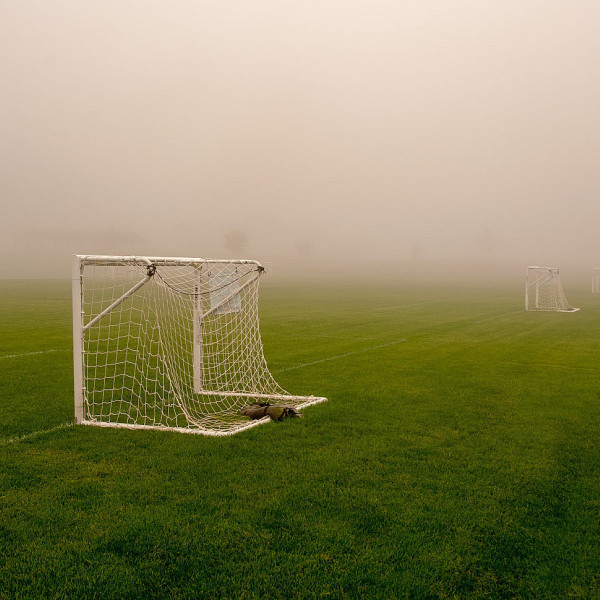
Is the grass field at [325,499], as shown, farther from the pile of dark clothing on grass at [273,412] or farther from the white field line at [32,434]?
the pile of dark clothing on grass at [273,412]

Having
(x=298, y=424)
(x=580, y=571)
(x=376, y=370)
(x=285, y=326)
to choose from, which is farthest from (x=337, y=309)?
(x=580, y=571)

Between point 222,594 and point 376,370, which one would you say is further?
point 376,370

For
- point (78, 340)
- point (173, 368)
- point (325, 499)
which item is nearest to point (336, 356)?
point (173, 368)

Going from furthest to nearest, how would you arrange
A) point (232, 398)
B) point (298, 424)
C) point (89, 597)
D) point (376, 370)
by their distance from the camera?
point (376, 370), point (232, 398), point (298, 424), point (89, 597)

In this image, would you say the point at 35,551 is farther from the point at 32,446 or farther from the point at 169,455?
the point at 32,446

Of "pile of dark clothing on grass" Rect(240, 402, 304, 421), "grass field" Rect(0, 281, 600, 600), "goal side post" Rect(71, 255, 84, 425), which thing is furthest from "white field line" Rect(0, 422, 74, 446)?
"pile of dark clothing on grass" Rect(240, 402, 304, 421)

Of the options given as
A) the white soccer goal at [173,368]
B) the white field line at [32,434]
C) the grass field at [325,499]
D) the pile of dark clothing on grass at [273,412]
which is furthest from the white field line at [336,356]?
the white field line at [32,434]

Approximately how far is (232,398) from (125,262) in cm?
285

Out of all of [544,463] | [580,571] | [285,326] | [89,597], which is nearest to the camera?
[89,597]

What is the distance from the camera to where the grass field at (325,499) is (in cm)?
413

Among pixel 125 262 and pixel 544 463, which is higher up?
pixel 125 262

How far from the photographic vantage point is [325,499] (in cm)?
545

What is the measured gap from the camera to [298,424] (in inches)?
319

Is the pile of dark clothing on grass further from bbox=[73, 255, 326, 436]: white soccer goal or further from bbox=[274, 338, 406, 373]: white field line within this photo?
bbox=[274, 338, 406, 373]: white field line
